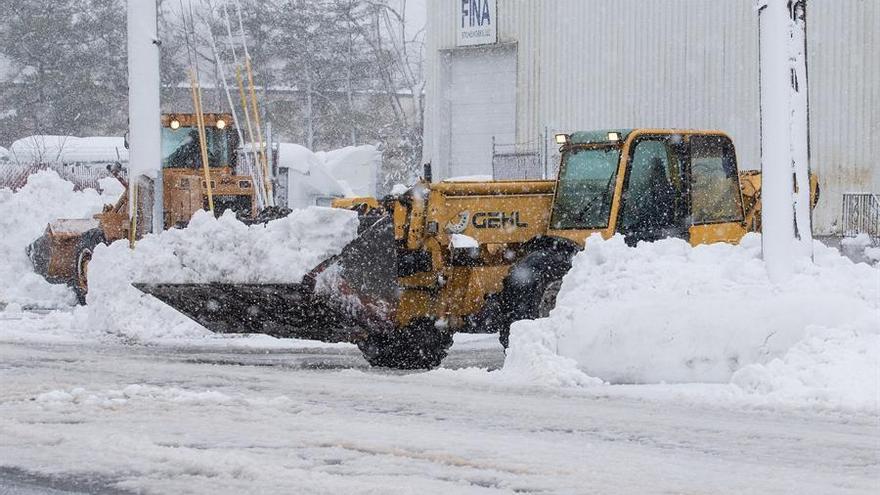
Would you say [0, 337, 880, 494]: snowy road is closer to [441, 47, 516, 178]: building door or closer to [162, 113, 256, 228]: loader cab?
[162, 113, 256, 228]: loader cab

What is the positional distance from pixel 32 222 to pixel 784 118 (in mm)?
18139

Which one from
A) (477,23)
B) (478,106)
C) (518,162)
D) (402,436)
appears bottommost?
(402,436)

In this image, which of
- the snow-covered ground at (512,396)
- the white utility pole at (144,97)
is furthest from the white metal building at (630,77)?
the snow-covered ground at (512,396)

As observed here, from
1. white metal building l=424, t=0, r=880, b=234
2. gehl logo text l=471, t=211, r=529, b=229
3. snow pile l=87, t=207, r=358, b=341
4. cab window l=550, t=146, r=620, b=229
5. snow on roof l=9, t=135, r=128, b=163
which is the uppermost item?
white metal building l=424, t=0, r=880, b=234

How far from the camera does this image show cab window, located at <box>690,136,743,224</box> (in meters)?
14.6

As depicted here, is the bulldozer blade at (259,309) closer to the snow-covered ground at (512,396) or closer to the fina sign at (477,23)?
the snow-covered ground at (512,396)

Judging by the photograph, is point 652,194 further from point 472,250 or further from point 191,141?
point 191,141

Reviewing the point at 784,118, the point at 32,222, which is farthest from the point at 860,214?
the point at 784,118

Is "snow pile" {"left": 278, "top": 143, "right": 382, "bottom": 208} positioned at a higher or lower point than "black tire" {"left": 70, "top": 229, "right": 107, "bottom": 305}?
higher

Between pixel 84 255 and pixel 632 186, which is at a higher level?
pixel 632 186

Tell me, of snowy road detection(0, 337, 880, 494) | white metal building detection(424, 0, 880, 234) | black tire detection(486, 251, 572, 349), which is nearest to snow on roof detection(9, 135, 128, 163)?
white metal building detection(424, 0, 880, 234)

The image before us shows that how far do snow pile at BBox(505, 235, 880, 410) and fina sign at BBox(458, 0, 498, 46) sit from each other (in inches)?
946

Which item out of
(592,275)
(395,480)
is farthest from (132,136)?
(395,480)

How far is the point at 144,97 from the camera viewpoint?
19.3 metres
